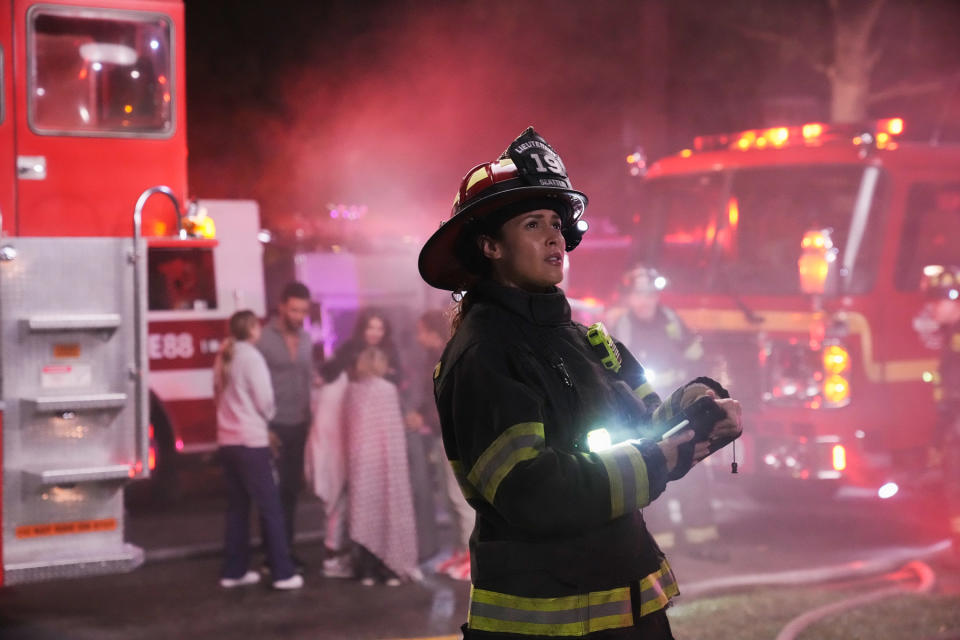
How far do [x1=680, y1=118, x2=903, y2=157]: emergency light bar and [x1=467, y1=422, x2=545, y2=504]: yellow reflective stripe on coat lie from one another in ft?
20.8

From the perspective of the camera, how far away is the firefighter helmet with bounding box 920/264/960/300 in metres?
7.59

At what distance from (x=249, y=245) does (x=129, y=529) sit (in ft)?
7.64

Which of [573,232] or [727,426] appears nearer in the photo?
[727,426]

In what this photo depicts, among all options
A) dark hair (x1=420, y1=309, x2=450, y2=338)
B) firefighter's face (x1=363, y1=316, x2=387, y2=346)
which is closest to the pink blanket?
firefighter's face (x1=363, y1=316, x2=387, y2=346)

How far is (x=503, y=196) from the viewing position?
252 cm

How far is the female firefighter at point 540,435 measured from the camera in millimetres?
2277

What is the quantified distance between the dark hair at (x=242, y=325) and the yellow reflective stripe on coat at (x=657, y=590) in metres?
4.48

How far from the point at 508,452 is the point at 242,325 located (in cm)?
466

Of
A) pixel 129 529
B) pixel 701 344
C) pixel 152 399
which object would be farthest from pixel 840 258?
pixel 129 529

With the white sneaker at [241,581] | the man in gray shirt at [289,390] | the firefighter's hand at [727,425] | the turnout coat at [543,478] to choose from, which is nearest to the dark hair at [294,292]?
the man in gray shirt at [289,390]

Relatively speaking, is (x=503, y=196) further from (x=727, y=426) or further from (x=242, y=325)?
(x=242, y=325)

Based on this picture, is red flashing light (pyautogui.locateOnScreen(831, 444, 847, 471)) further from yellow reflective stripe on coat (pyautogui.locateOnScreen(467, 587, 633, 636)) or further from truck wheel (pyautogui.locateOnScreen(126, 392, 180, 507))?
yellow reflective stripe on coat (pyautogui.locateOnScreen(467, 587, 633, 636))

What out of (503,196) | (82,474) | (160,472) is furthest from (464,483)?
(160,472)

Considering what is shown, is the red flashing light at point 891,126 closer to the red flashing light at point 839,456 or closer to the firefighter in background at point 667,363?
the firefighter in background at point 667,363
